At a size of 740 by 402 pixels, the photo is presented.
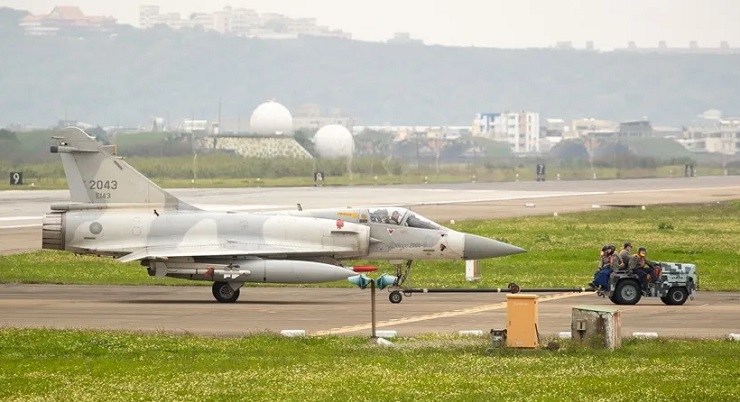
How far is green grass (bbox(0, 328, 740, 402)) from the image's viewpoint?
62.6ft

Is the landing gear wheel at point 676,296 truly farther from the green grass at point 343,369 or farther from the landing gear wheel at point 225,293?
the landing gear wheel at point 225,293

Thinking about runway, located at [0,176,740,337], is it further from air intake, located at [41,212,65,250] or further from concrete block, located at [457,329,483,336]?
air intake, located at [41,212,65,250]

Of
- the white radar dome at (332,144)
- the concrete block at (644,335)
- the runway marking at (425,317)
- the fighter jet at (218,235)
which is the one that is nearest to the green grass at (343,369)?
the concrete block at (644,335)

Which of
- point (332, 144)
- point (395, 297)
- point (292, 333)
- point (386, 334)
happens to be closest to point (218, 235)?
point (395, 297)

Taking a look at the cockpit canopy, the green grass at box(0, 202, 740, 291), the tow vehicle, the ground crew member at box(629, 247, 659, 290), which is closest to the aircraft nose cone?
the cockpit canopy

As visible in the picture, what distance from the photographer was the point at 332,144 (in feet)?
473

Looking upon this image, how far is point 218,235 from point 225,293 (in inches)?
61.2

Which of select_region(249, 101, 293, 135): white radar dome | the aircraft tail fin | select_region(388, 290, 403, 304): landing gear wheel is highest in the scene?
select_region(249, 101, 293, 135): white radar dome

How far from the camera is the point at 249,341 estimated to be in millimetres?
24766

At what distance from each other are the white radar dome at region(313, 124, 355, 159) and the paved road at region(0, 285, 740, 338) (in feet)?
353

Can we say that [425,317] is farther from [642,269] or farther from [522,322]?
[522,322]

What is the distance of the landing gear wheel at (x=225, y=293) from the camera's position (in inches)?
1291

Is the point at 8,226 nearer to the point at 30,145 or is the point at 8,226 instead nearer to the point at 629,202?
the point at 629,202

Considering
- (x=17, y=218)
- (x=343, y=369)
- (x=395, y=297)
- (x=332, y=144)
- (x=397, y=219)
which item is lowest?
(x=343, y=369)
